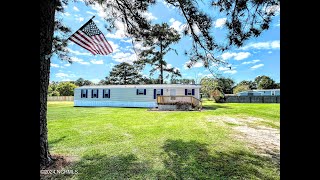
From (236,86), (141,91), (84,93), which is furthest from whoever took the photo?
(236,86)

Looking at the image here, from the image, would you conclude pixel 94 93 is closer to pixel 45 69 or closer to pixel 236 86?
pixel 45 69

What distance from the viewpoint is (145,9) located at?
4531mm

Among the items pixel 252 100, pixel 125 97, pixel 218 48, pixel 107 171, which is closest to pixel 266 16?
pixel 218 48

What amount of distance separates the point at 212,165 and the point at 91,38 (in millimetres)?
3551

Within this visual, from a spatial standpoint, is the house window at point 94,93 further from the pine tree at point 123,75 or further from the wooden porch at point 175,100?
the pine tree at point 123,75

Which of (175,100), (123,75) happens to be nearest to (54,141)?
(175,100)

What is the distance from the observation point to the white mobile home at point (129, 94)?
1902cm

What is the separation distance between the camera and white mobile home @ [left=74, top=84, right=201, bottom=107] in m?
19.0

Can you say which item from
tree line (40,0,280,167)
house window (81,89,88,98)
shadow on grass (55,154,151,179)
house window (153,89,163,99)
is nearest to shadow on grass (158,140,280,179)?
shadow on grass (55,154,151,179)

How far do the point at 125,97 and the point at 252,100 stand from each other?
1638cm

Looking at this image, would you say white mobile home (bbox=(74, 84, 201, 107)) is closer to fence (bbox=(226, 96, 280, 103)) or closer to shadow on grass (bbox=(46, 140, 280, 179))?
fence (bbox=(226, 96, 280, 103))

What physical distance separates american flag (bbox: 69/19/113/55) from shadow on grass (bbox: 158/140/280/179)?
112 inches

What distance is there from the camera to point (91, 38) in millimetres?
3863
